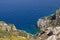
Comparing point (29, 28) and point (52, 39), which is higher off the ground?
point (29, 28)

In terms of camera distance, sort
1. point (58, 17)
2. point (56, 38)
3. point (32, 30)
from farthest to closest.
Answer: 1. point (58, 17)
2. point (32, 30)
3. point (56, 38)

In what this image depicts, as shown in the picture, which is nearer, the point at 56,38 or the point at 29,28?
the point at 56,38

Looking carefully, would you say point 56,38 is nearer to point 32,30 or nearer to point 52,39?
point 52,39

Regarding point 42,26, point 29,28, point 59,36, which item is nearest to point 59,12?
point 42,26

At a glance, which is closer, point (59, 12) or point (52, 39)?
point (52, 39)

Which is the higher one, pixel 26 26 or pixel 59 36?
pixel 26 26

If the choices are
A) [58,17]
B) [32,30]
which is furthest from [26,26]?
[58,17]

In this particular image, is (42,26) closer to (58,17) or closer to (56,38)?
(58,17)

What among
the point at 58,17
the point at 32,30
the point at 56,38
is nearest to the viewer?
the point at 56,38

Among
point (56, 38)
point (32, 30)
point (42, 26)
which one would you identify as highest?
point (42, 26)
